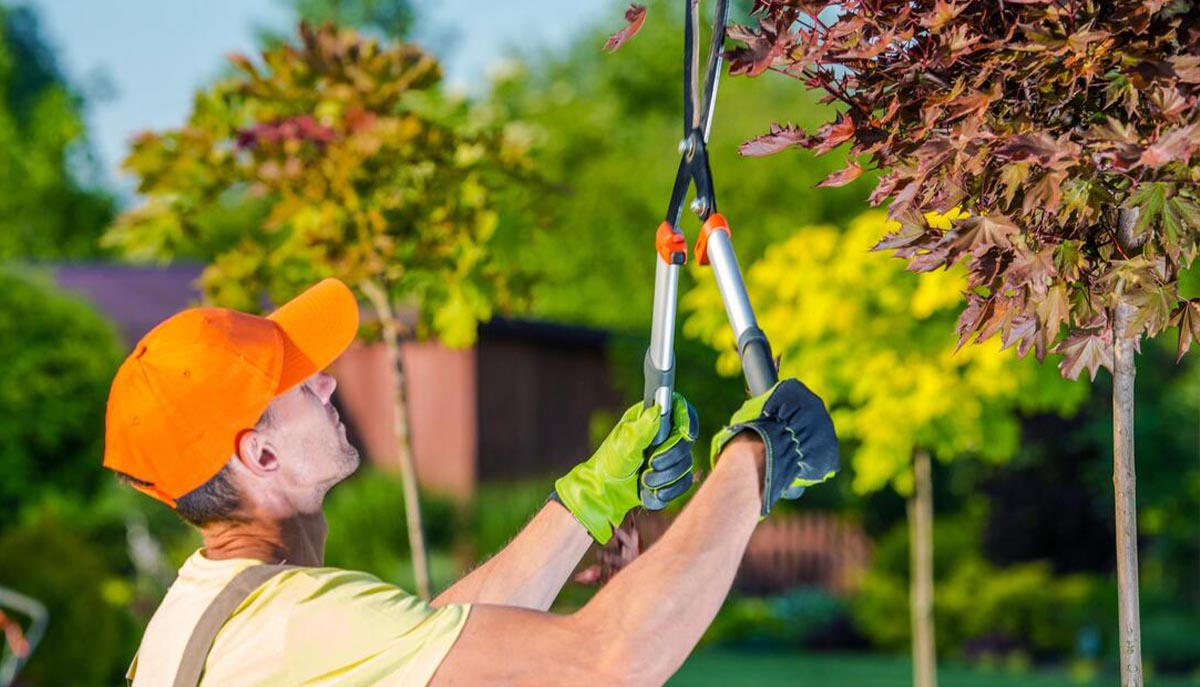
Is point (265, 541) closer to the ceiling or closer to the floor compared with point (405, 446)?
closer to the floor

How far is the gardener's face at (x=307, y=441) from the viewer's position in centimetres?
273

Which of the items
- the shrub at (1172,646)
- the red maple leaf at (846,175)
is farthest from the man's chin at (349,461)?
the shrub at (1172,646)

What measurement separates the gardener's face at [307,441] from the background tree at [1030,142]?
0.91m

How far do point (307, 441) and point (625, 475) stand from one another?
1.80ft

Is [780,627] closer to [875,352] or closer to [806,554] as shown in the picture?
[806,554]

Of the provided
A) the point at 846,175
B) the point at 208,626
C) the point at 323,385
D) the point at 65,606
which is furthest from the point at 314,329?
the point at 65,606

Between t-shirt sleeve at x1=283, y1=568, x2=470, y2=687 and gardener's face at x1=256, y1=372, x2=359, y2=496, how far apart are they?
0.34m

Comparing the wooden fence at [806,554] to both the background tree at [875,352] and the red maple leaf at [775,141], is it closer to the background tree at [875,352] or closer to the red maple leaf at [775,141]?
the background tree at [875,352]

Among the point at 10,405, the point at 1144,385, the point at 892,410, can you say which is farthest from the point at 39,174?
the point at 892,410

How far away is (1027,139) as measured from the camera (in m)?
2.82

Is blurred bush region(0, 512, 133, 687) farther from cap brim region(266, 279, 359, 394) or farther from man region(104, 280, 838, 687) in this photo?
cap brim region(266, 279, 359, 394)

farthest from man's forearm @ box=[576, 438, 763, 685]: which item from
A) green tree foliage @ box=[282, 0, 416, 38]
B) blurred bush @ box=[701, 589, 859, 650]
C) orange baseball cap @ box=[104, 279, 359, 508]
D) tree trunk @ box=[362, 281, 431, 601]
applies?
green tree foliage @ box=[282, 0, 416, 38]

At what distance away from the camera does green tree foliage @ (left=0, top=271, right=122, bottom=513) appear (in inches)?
642

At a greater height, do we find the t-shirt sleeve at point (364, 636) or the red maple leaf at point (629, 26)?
the red maple leaf at point (629, 26)
